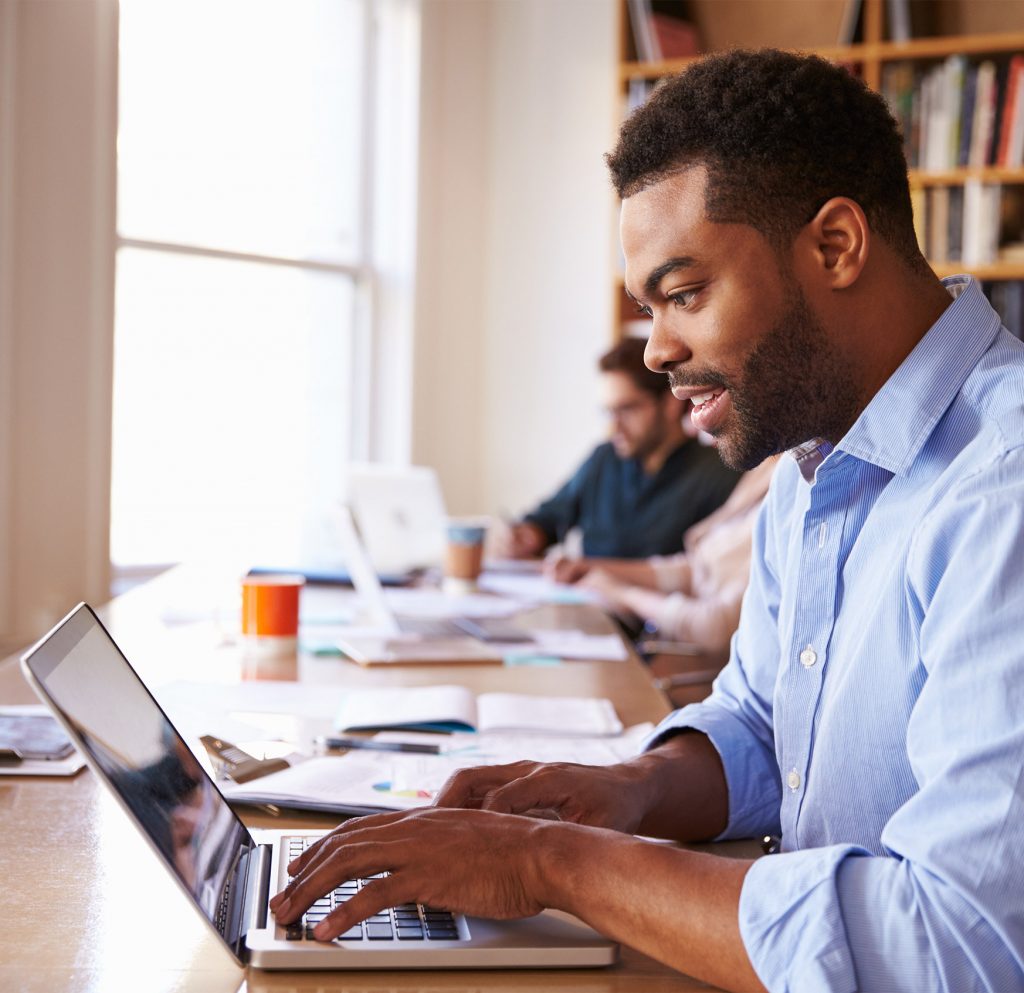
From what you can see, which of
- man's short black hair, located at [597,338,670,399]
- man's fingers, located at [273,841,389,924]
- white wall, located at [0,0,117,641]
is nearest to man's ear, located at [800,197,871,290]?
man's fingers, located at [273,841,389,924]

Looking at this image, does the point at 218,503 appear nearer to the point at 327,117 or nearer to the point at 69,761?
the point at 327,117

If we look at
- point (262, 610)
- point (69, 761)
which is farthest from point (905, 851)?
point (262, 610)

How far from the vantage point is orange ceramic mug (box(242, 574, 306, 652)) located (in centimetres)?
199

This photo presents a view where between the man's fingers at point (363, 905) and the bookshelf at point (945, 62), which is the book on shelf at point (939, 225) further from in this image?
the man's fingers at point (363, 905)

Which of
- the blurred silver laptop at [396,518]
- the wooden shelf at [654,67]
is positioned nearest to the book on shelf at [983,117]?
the wooden shelf at [654,67]

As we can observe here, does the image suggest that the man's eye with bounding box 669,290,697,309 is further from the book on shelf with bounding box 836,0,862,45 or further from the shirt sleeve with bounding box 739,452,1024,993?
the book on shelf with bounding box 836,0,862,45

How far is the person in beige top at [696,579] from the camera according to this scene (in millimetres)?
2635

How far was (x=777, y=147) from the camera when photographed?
1015 millimetres

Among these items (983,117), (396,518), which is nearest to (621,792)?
(396,518)

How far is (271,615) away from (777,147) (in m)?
1.25

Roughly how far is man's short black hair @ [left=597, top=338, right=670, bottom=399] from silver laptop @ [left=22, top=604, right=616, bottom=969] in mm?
2641

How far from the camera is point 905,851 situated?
745mm

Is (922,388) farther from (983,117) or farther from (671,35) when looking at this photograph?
(671,35)

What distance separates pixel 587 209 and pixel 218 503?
1.67 m
